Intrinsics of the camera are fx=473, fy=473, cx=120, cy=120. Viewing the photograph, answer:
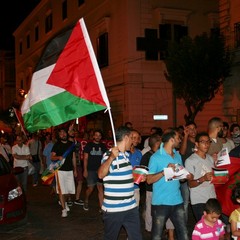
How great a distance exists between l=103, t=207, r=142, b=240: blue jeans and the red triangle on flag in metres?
1.38

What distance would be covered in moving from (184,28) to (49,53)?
1916 cm

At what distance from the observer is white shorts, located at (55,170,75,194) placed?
10.4 m

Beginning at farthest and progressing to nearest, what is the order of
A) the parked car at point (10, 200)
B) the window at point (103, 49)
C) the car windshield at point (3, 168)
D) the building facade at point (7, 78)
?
the building facade at point (7, 78) → the window at point (103, 49) → the car windshield at point (3, 168) → the parked car at point (10, 200)

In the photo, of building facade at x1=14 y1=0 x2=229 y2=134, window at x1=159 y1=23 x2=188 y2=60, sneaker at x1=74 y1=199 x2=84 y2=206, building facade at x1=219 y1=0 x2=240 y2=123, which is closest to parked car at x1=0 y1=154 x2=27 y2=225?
sneaker at x1=74 y1=199 x2=84 y2=206

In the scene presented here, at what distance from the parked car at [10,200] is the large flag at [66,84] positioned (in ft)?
7.77

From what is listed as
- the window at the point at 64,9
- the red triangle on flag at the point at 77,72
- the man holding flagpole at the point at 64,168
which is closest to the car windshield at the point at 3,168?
the man holding flagpole at the point at 64,168

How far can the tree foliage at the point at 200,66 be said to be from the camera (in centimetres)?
1944

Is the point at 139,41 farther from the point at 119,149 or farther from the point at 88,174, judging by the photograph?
the point at 119,149

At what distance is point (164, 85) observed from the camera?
79.6 feet

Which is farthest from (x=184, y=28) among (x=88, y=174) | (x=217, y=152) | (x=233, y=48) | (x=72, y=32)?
(x=72, y=32)

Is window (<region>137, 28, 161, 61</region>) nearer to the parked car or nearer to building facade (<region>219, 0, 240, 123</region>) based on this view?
building facade (<region>219, 0, 240, 123</region>)

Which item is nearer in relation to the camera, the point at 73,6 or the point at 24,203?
the point at 24,203

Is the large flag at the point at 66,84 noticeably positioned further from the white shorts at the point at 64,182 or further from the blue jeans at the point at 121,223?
the white shorts at the point at 64,182

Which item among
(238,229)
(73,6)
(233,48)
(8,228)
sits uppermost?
(73,6)
